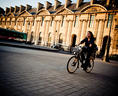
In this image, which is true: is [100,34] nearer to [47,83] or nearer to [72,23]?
[72,23]

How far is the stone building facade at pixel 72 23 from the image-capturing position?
937 inches

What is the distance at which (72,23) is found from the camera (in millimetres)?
29047

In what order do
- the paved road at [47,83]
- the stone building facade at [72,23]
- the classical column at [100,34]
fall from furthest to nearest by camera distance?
the classical column at [100,34] → the stone building facade at [72,23] → the paved road at [47,83]

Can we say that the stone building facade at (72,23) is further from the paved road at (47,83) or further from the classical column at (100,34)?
the paved road at (47,83)

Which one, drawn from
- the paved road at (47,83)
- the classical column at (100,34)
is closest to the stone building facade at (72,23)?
the classical column at (100,34)

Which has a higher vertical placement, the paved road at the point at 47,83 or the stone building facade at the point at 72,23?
the stone building facade at the point at 72,23

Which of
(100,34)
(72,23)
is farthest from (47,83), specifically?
(72,23)

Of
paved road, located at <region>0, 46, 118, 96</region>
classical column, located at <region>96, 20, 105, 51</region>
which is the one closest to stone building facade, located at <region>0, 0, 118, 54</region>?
classical column, located at <region>96, 20, 105, 51</region>

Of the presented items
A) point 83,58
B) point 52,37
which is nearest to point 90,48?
point 83,58

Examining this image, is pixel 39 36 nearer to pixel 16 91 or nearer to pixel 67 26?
pixel 67 26

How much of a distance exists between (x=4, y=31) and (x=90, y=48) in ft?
87.3

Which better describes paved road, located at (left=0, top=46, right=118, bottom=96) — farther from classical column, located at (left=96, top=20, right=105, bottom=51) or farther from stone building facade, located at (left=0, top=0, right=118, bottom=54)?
classical column, located at (left=96, top=20, right=105, bottom=51)

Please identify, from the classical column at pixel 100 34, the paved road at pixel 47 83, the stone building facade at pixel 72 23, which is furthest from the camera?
the classical column at pixel 100 34

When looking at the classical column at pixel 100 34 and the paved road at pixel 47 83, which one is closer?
the paved road at pixel 47 83
